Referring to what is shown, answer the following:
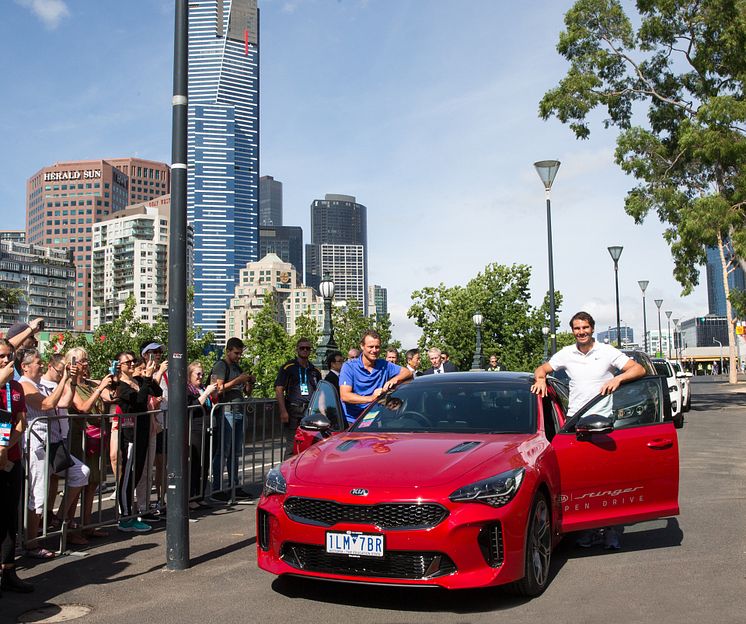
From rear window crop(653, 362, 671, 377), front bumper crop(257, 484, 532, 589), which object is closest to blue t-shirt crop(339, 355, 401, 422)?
front bumper crop(257, 484, 532, 589)

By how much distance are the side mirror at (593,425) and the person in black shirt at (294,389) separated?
4742 mm

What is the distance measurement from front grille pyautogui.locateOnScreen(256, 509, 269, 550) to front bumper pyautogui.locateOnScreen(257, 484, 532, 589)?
0.27 metres

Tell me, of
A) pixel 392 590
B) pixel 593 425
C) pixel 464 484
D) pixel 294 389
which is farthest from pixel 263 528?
pixel 294 389

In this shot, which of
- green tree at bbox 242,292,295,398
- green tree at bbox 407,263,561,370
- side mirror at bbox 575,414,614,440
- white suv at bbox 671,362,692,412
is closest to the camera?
side mirror at bbox 575,414,614,440

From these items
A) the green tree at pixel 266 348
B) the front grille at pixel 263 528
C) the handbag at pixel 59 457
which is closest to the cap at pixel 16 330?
the handbag at pixel 59 457

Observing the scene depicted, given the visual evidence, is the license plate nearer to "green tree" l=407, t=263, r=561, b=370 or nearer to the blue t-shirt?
the blue t-shirt

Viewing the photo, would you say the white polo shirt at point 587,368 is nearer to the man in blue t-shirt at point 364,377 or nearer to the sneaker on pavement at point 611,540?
the sneaker on pavement at point 611,540

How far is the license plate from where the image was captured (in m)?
4.80

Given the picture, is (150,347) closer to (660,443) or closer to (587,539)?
(587,539)

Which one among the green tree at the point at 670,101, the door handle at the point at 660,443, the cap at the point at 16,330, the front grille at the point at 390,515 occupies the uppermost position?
the green tree at the point at 670,101

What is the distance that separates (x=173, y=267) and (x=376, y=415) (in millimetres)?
2005

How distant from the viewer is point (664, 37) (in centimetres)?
2644

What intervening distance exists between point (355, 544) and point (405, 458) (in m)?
0.70

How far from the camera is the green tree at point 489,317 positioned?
57.7m
